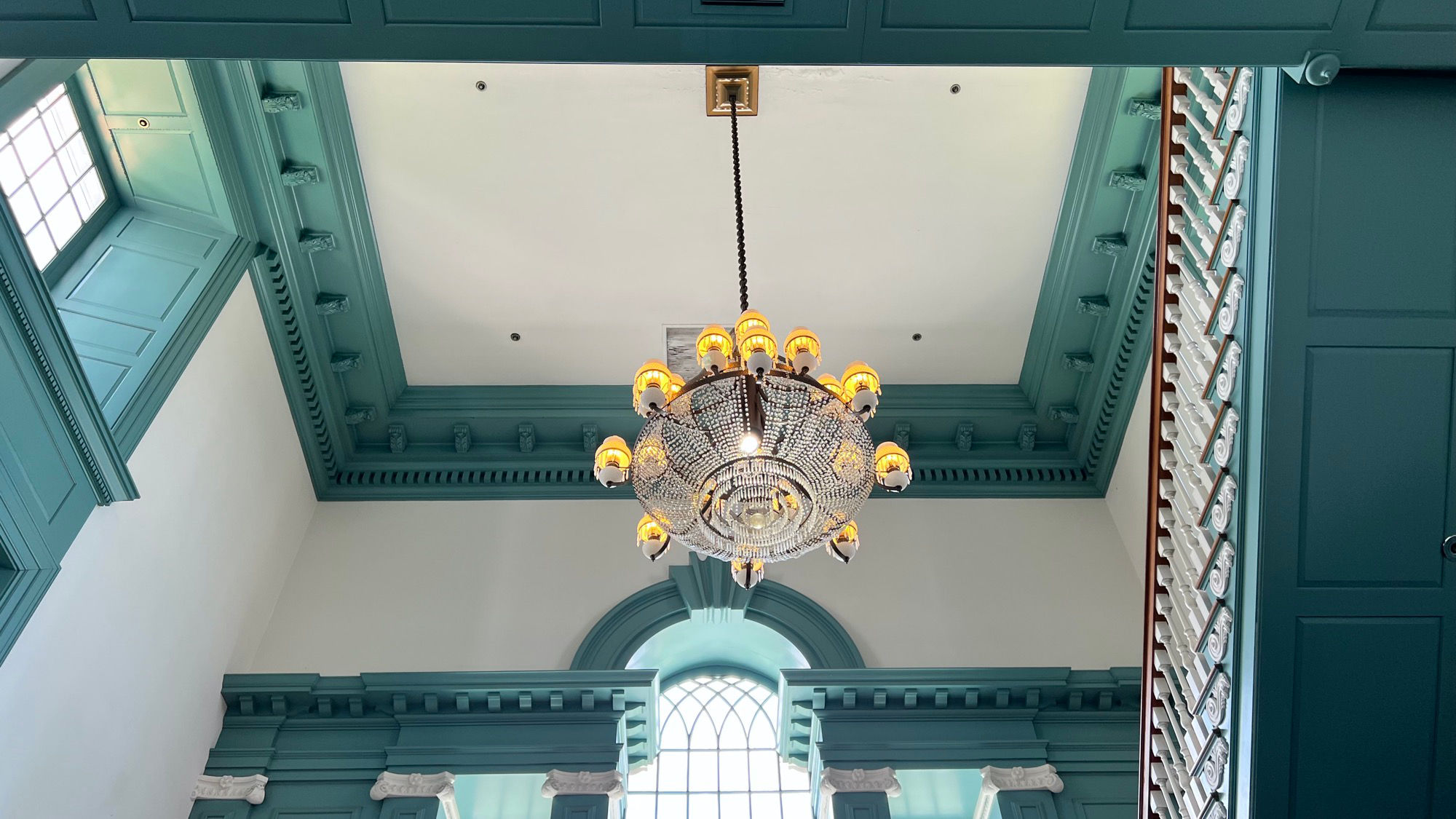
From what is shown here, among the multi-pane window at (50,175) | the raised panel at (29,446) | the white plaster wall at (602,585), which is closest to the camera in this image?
the raised panel at (29,446)

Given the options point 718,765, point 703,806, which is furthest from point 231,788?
point 718,765

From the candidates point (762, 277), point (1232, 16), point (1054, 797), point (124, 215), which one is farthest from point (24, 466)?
point (1054, 797)

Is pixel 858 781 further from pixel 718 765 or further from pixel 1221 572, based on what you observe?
pixel 1221 572

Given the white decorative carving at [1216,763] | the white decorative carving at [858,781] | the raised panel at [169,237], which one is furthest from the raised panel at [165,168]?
the white decorative carving at [1216,763]

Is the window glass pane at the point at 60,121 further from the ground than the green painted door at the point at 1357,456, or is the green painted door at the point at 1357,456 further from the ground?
the window glass pane at the point at 60,121

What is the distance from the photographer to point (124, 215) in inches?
281

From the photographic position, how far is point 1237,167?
425 cm

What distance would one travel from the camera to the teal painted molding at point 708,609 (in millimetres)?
7547

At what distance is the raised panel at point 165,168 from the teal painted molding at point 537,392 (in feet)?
0.89

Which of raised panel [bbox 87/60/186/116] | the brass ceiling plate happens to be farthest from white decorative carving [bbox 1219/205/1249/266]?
raised panel [bbox 87/60/186/116]

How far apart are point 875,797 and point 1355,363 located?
4.03 m

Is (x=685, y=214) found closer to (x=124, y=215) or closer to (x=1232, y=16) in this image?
(x=124, y=215)

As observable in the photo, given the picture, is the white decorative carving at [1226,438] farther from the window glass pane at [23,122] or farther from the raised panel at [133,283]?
the window glass pane at [23,122]

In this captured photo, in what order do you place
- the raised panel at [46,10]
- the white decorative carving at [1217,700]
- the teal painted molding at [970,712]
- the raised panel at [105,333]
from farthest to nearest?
the teal painted molding at [970,712]
the raised panel at [105,333]
the white decorative carving at [1217,700]
the raised panel at [46,10]
